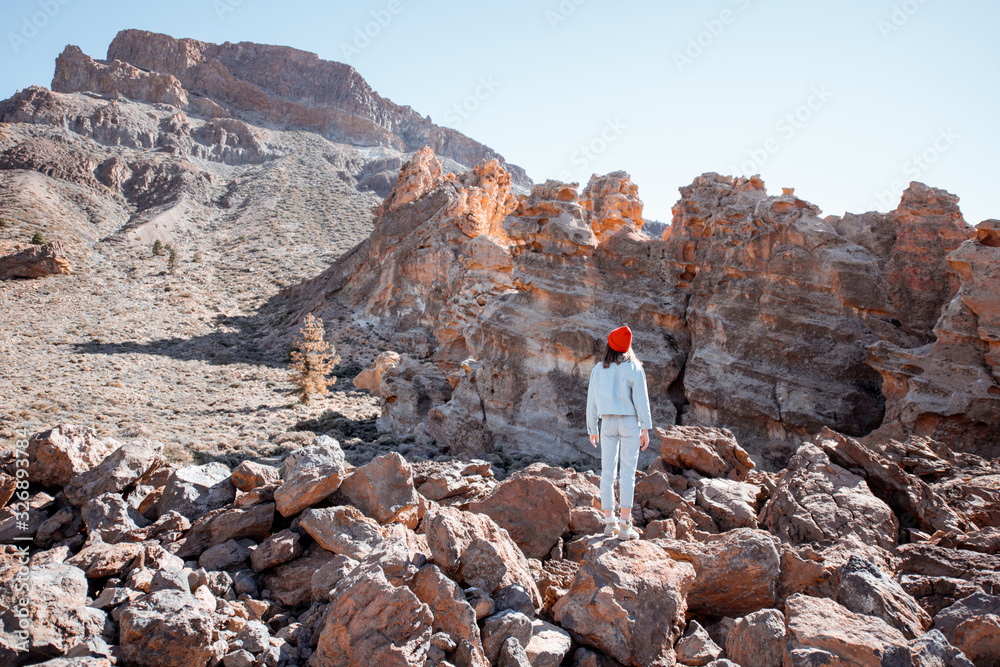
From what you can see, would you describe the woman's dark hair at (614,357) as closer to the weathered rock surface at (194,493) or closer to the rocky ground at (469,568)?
the rocky ground at (469,568)

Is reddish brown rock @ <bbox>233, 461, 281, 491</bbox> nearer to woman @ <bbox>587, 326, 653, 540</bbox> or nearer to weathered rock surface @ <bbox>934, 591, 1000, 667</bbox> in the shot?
woman @ <bbox>587, 326, 653, 540</bbox>

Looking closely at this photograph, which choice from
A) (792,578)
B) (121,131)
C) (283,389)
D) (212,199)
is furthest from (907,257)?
(121,131)

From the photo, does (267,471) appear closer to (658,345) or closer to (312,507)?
(312,507)

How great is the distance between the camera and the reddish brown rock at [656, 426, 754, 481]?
27.7 feet

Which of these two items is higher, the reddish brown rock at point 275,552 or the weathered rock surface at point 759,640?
the weathered rock surface at point 759,640

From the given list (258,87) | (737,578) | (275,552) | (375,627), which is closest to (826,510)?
(737,578)

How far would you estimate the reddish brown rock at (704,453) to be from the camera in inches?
332

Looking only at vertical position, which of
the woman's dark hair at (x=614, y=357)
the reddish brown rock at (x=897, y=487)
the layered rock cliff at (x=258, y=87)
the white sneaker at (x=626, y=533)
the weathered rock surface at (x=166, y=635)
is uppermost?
the layered rock cliff at (x=258, y=87)

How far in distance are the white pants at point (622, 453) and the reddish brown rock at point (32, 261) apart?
38573 mm

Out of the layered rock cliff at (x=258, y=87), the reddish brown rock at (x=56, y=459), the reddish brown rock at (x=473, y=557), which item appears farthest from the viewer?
the layered rock cliff at (x=258, y=87)

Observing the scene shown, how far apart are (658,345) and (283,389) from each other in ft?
60.0

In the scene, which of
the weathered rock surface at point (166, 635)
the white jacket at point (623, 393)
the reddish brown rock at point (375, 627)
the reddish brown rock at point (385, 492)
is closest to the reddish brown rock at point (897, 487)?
the white jacket at point (623, 393)

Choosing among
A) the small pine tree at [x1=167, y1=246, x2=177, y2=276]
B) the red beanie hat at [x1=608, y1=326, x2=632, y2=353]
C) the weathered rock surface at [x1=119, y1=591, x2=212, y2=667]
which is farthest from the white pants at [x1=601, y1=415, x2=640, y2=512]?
the small pine tree at [x1=167, y1=246, x2=177, y2=276]

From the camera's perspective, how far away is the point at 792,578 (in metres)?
4.50
